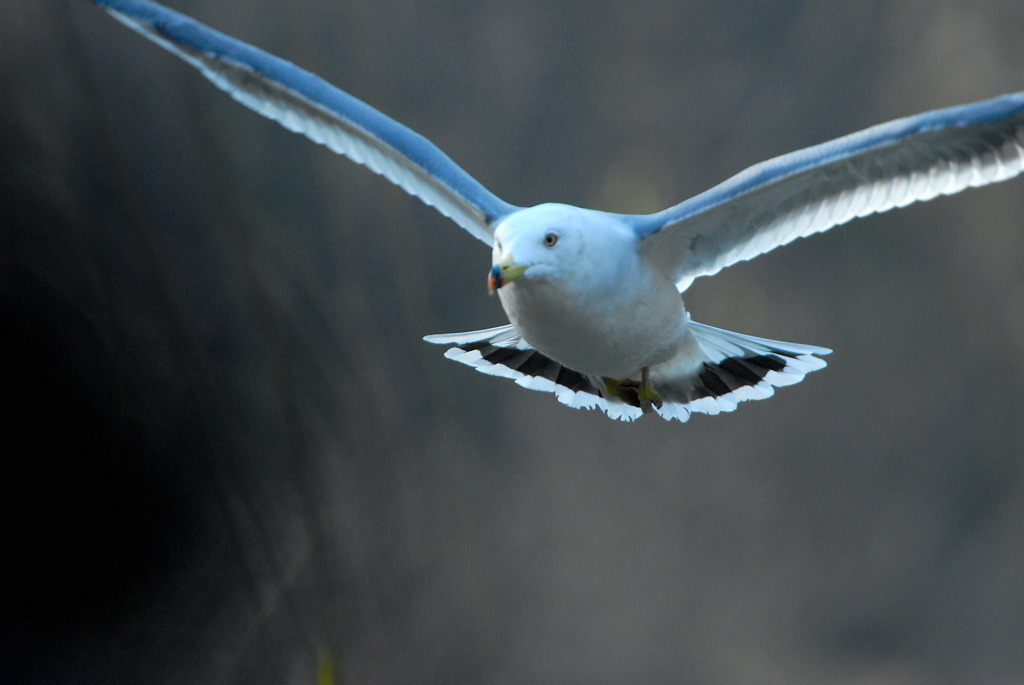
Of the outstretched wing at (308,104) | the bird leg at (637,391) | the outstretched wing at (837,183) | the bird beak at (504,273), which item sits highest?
the outstretched wing at (308,104)

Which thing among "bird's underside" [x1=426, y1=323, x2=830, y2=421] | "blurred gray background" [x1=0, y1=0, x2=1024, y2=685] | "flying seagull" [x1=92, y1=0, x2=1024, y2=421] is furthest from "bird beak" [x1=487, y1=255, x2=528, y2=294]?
"blurred gray background" [x1=0, y1=0, x2=1024, y2=685]

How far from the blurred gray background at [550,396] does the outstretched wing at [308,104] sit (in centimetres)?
147

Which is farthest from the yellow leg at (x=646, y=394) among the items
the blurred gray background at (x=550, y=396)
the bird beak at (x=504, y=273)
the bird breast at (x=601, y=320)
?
the blurred gray background at (x=550, y=396)

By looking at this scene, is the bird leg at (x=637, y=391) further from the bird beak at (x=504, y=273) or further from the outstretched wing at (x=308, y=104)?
the bird beak at (x=504, y=273)

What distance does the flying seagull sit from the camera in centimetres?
193

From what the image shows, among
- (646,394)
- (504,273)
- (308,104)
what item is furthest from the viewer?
(646,394)

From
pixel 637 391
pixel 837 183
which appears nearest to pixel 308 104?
pixel 637 391

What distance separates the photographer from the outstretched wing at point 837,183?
196 cm

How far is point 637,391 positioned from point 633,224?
1.64ft

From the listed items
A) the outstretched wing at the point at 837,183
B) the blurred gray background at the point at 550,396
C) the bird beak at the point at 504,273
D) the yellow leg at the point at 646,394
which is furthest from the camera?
the blurred gray background at the point at 550,396

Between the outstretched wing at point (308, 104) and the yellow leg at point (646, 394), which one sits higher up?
the outstretched wing at point (308, 104)

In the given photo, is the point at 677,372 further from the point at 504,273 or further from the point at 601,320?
the point at 504,273

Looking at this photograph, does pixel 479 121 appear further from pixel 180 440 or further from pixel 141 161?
pixel 180 440

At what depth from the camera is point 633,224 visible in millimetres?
2141
